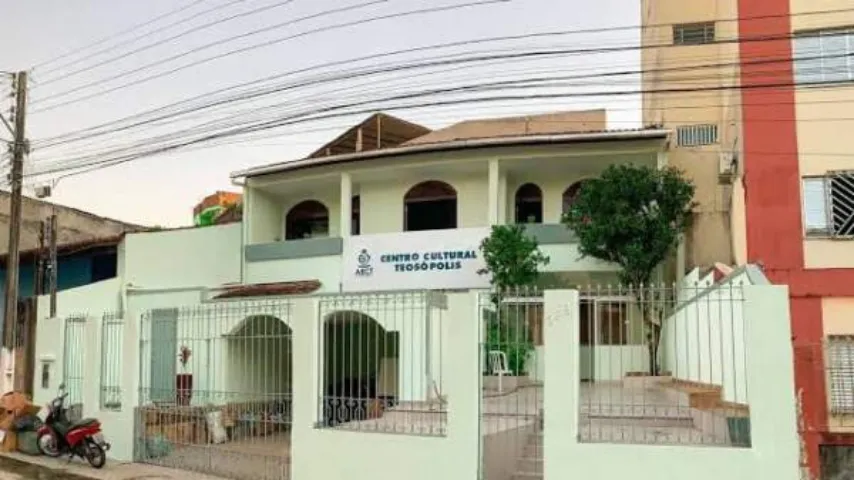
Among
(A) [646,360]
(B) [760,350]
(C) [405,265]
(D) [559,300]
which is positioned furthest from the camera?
(C) [405,265]

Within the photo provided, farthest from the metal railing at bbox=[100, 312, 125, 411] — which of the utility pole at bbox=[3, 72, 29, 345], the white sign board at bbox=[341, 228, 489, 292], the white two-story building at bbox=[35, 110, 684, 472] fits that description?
the white sign board at bbox=[341, 228, 489, 292]

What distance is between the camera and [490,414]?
9234mm

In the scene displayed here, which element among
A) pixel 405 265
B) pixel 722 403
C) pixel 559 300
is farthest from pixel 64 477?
pixel 405 265

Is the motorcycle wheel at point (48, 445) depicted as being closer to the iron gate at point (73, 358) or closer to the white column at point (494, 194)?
the iron gate at point (73, 358)

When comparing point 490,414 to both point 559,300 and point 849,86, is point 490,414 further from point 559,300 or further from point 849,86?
point 849,86

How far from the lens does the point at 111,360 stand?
12.7 m

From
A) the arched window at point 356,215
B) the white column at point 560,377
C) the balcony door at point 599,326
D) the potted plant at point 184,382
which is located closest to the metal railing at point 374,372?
the white column at point 560,377

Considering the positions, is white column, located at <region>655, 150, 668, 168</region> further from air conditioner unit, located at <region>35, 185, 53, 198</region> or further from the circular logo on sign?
air conditioner unit, located at <region>35, 185, 53, 198</region>

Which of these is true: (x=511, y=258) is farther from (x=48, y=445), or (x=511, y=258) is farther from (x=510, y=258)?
(x=48, y=445)

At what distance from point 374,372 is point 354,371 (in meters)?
0.62

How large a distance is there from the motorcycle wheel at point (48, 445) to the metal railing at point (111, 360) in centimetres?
80

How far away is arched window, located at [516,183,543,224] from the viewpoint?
65.4 ft

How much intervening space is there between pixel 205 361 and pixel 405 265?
734cm

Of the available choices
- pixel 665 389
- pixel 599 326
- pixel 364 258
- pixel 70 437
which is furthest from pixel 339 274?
pixel 599 326
